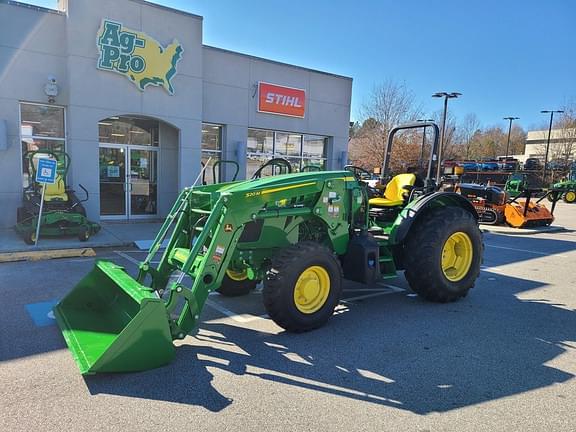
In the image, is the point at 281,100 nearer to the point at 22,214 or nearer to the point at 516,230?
the point at 22,214

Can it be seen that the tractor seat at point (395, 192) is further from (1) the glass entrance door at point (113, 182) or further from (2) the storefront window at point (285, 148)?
(1) the glass entrance door at point (113, 182)

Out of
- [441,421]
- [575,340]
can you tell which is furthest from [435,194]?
[441,421]

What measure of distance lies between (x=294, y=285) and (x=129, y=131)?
32.1 ft

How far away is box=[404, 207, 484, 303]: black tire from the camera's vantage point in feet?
17.2

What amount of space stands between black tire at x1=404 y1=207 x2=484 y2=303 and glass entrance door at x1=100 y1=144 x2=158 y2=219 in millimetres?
9209

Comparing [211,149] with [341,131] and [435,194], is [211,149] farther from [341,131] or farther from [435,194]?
[435,194]

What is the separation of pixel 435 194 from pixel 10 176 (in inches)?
375

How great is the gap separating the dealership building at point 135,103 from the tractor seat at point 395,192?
7365mm

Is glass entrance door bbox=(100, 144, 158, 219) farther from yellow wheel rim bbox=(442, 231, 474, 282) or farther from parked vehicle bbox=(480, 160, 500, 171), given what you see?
parked vehicle bbox=(480, 160, 500, 171)

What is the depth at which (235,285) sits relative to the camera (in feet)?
18.3

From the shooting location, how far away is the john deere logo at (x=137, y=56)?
1055 cm

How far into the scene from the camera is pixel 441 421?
295 centimetres

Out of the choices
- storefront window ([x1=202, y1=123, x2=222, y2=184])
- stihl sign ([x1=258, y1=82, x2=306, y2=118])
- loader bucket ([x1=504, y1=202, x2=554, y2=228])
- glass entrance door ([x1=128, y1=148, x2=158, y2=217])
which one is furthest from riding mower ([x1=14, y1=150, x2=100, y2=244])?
loader bucket ([x1=504, y1=202, x2=554, y2=228])

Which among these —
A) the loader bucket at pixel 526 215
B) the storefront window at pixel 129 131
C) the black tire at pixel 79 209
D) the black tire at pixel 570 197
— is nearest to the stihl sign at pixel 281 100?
the storefront window at pixel 129 131
